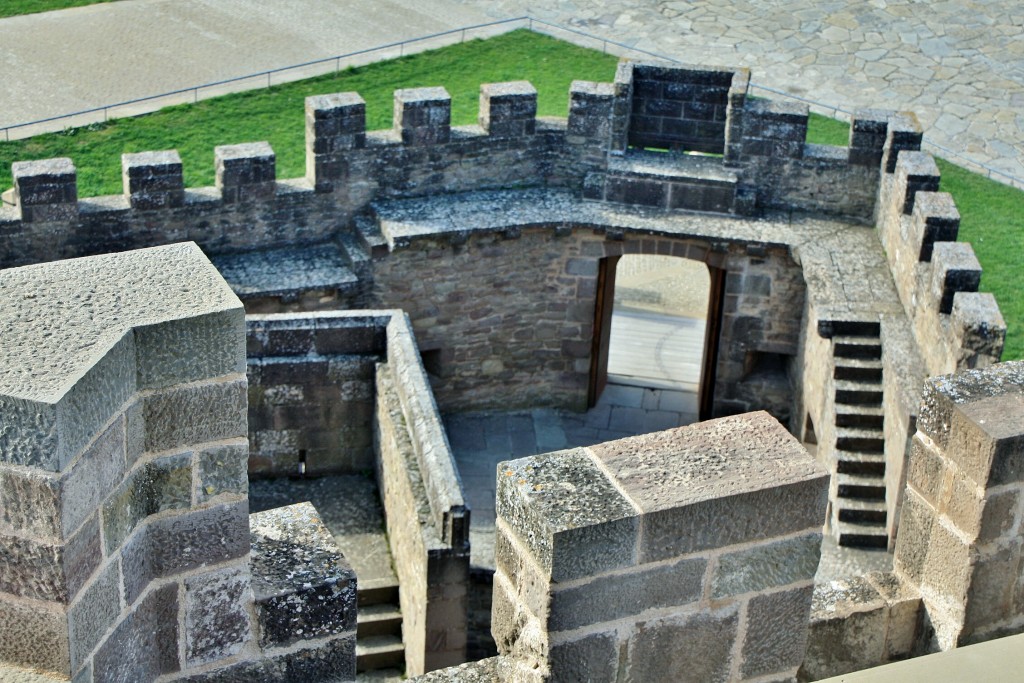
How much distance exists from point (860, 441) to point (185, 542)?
1044 cm

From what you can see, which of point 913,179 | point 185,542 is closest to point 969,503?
point 185,542

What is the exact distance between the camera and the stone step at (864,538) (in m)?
15.5

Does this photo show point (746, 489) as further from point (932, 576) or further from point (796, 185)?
point (796, 185)

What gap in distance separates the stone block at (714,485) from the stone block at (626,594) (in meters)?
0.08

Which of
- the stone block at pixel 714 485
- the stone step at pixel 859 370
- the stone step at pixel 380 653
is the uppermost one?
the stone block at pixel 714 485

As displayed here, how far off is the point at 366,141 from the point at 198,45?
679 cm

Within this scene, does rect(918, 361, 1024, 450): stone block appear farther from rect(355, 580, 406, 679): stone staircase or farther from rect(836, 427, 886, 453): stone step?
rect(836, 427, 886, 453): stone step

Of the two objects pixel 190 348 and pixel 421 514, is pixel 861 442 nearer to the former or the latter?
pixel 421 514

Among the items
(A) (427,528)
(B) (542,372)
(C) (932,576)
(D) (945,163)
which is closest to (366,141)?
(B) (542,372)

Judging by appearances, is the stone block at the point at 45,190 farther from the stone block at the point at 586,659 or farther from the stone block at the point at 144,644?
the stone block at the point at 586,659

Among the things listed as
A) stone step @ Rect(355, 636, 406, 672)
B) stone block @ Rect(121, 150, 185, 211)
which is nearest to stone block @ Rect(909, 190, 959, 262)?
stone step @ Rect(355, 636, 406, 672)

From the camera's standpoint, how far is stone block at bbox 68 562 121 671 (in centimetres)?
616

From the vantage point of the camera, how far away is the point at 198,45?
23.8m

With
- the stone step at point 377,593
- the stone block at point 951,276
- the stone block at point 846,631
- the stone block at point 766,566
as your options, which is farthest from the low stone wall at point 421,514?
the stone block at point 766,566
